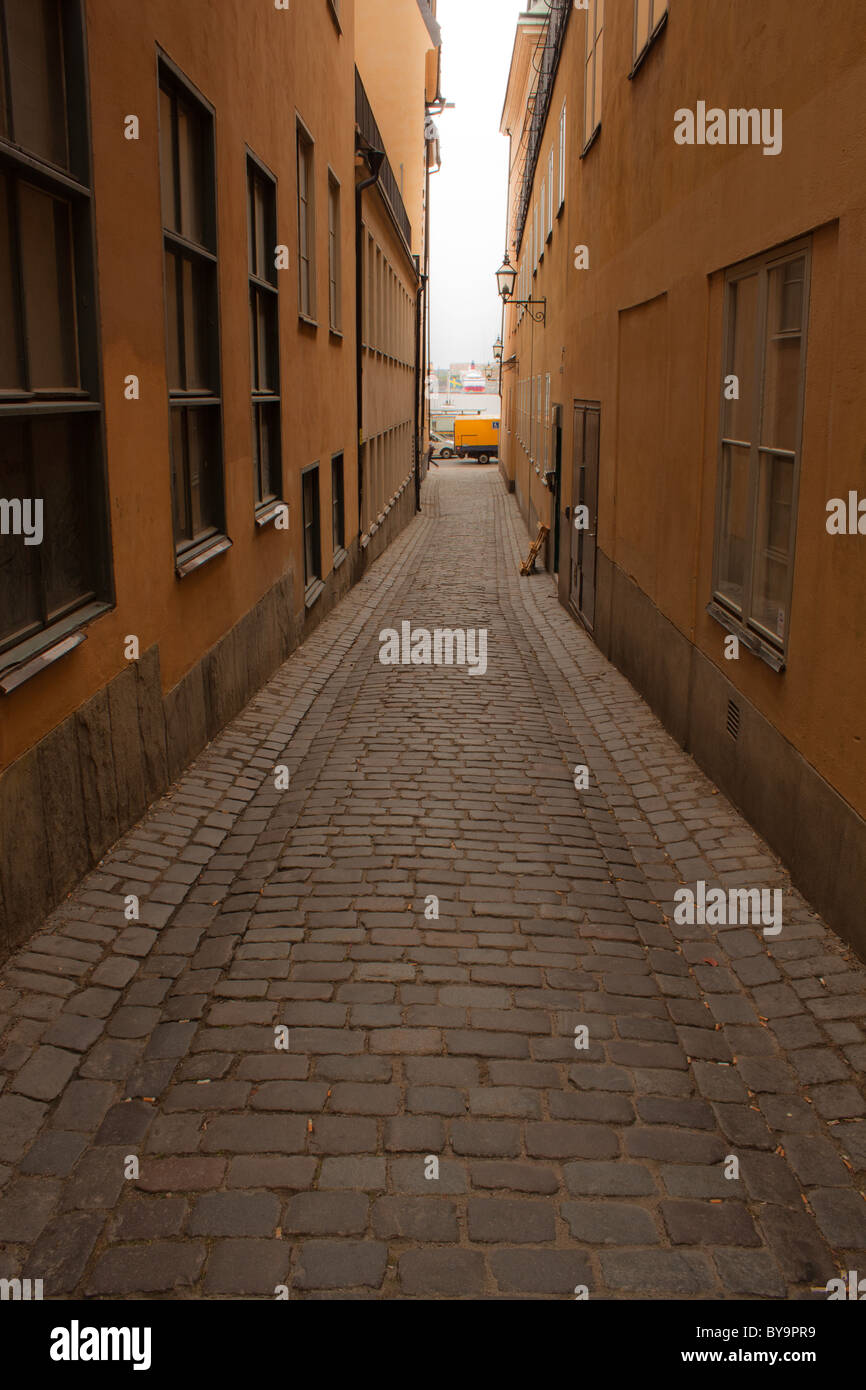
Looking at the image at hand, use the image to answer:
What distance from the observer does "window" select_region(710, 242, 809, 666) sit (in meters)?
5.89

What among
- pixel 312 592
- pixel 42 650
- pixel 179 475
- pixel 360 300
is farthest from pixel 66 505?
pixel 360 300

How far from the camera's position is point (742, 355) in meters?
6.87

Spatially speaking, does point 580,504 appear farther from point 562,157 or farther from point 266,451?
point 562,157

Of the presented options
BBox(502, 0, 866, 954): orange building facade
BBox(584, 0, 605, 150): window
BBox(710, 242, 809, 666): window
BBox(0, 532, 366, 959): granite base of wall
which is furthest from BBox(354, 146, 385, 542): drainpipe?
BBox(710, 242, 809, 666): window

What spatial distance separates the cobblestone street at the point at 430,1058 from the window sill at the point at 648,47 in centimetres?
542

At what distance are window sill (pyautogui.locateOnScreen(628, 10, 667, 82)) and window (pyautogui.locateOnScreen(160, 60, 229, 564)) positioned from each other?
3.31m

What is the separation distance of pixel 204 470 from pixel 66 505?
2995mm

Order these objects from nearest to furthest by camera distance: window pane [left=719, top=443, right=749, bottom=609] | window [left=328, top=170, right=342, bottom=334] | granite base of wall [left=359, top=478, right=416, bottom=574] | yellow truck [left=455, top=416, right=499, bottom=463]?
1. window pane [left=719, top=443, right=749, bottom=609]
2. window [left=328, top=170, right=342, bottom=334]
3. granite base of wall [left=359, top=478, right=416, bottom=574]
4. yellow truck [left=455, top=416, right=499, bottom=463]

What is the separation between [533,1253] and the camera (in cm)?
329

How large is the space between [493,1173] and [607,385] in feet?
31.4

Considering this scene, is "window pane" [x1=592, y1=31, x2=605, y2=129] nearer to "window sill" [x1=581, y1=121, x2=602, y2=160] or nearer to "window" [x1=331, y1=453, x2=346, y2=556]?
"window sill" [x1=581, y1=121, x2=602, y2=160]

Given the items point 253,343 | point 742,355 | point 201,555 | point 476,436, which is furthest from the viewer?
point 476,436

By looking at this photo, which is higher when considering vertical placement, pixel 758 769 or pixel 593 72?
pixel 593 72

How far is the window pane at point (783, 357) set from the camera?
19.2ft
